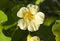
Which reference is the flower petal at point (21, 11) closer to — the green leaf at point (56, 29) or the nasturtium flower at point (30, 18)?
the nasturtium flower at point (30, 18)

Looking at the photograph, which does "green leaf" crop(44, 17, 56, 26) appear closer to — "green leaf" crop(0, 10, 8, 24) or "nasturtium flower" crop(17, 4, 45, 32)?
"nasturtium flower" crop(17, 4, 45, 32)

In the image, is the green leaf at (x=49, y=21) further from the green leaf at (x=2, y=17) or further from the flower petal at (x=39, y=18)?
the green leaf at (x=2, y=17)

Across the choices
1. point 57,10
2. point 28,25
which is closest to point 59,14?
point 57,10

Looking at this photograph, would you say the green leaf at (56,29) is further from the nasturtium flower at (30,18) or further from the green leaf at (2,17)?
the green leaf at (2,17)

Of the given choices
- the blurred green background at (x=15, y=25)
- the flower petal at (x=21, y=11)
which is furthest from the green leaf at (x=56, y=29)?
the flower petal at (x=21, y=11)

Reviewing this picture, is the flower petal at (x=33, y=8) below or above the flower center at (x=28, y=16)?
above

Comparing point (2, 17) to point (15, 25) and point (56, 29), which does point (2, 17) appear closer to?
point (15, 25)

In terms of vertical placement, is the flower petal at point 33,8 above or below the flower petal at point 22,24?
above

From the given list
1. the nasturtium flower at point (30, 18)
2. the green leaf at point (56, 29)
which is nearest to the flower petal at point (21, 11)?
the nasturtium flower at point (30, 18)
